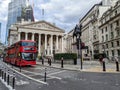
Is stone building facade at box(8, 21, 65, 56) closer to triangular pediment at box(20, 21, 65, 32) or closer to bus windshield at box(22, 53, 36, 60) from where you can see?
triangular pediment at box(20, 21, 65, 32)

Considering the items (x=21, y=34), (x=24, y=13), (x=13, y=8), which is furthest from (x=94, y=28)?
(x=13, y=8)

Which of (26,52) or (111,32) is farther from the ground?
(111,32)

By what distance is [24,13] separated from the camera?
141000 mm

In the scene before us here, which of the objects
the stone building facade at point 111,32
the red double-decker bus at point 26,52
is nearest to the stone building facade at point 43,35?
the stone building facade at point 111,32

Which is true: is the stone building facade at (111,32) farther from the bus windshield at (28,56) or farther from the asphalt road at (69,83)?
the asphalt road at (69,83)

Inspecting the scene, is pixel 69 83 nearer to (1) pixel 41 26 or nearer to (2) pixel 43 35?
(1) pixel 41 26

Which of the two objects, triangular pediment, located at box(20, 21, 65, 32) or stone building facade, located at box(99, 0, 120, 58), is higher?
triangular pediment, located at box(20, 21, 65, 32)

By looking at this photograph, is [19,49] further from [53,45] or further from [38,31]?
[53,45]

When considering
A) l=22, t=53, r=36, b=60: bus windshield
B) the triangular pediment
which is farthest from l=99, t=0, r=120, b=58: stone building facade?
the triangular pediment

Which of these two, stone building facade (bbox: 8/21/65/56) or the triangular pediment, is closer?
stone building facade (bbox: 8/21/65/56)

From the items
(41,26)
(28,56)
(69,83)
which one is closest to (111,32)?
(28,56)

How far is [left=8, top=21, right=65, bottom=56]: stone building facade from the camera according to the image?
8869 centimetres

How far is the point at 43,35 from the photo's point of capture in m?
99.1

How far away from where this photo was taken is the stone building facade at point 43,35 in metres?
88.7
